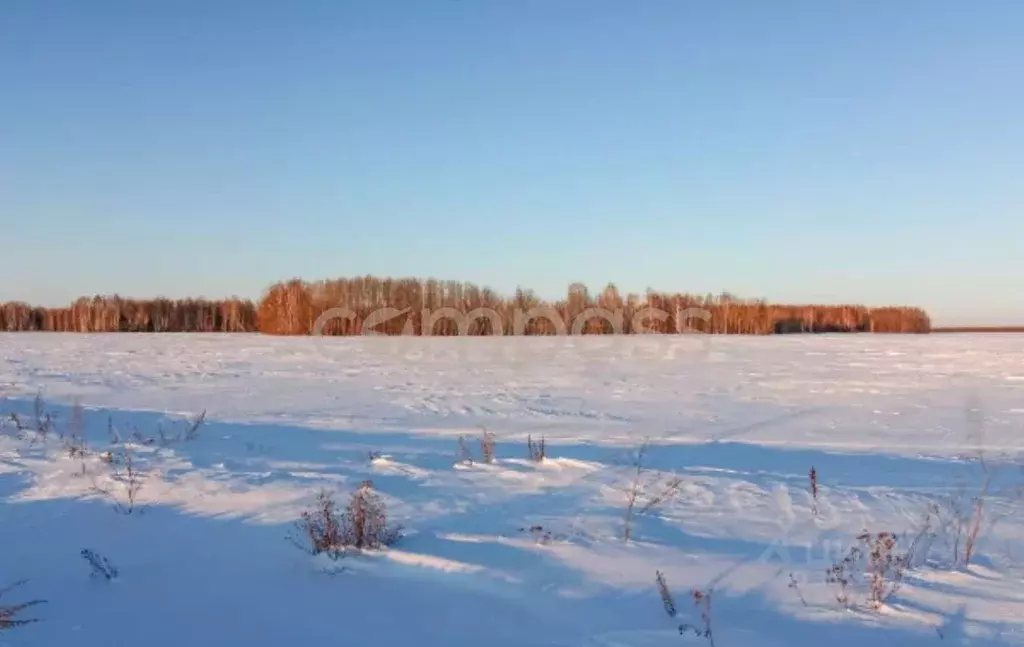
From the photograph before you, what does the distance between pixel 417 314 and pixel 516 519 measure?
26177 millimetres

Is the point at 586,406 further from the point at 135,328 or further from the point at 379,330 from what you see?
the point at 135,328

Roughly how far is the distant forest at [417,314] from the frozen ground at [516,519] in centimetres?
1892

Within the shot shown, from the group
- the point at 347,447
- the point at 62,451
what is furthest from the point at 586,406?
the point at 62,451

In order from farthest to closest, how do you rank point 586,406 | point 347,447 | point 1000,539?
point 586,406 → point 347,447 → point 1000,539

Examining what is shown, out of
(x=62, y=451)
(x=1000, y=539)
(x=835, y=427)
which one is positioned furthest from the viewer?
(x=835, y=427)

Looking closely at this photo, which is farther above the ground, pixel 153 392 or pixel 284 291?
pixel 284 291

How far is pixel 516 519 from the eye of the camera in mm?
4469

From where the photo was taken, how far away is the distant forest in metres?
A: 29.5

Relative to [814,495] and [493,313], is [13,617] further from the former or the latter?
[493,313]

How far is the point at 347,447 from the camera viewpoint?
6789mm

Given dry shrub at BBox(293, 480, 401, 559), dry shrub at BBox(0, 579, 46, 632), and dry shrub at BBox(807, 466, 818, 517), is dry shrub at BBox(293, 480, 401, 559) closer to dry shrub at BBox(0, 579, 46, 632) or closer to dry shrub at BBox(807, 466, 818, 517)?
dry shrub at BBox(0, 579, 46, 632)

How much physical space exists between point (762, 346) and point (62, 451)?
19986 millimetres

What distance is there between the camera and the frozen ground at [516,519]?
3.11 metres

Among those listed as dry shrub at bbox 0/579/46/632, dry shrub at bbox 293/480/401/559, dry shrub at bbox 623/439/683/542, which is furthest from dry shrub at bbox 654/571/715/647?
dry shrub at bbox 0/579/46/632
